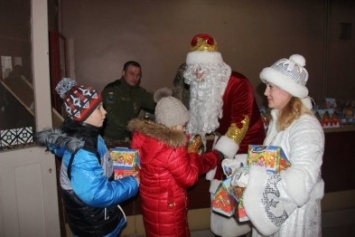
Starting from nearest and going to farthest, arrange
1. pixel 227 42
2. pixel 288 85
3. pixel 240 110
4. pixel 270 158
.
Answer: pixel 270 158, pixel 288 85, pixel 240 110, pixel 227 42

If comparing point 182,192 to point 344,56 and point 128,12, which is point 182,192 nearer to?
point 128,12

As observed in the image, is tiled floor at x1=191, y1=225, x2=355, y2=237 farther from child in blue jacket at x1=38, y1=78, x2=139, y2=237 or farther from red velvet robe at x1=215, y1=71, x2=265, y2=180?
child in blue jacket at x1=38, y1=78, x2=139, y2=237

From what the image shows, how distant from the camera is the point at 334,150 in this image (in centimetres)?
419

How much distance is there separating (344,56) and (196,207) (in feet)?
21.5

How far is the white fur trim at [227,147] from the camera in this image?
9.59 feet

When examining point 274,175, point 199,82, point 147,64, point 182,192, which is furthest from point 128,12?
point 274,175

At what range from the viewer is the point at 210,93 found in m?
3.17

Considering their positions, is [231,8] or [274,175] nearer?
[274,175]

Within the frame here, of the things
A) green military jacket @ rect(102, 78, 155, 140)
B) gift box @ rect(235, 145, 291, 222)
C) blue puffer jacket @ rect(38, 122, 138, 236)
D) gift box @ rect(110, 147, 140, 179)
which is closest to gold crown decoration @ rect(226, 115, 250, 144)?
gift box @ rect(235, 145, 291, 222)

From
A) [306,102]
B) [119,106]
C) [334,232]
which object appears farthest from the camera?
[119,106]

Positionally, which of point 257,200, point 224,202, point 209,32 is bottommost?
point 224,202

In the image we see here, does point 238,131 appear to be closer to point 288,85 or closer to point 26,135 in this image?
point 288,85

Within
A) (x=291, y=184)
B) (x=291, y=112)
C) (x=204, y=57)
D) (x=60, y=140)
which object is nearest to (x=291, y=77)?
(x=291, y=112)

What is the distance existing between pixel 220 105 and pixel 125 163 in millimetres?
1259
